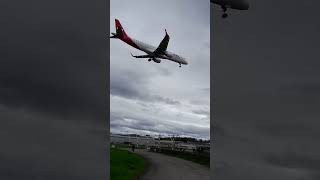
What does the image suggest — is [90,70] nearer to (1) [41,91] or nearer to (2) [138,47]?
(1) [41,91]

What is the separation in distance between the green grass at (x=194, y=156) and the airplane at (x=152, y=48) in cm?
239

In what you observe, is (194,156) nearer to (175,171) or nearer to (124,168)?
(175,171)

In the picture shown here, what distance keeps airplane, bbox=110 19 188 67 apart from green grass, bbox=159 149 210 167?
239 cm

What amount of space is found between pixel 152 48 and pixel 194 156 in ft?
10.6

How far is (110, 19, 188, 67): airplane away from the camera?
6.75m

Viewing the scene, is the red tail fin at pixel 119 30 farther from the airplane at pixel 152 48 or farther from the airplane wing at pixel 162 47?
the airplane wing at pixel 162 47

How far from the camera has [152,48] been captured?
7.71 meters

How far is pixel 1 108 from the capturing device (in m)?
5.23
